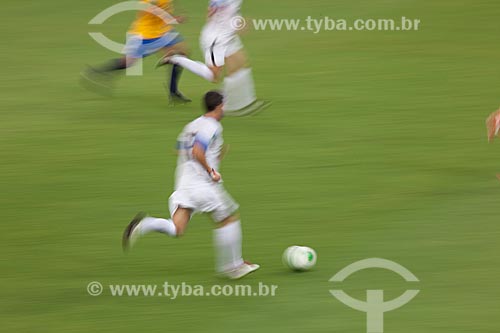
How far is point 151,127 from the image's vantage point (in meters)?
15.8

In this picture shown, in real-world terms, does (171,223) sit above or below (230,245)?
above

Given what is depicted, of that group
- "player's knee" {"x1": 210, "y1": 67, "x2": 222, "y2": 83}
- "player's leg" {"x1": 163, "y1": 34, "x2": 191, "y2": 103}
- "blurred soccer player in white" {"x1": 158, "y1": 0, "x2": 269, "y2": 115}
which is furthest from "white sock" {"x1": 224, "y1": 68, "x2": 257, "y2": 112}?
"player's leg" {"x1": 163, "y1": 34, "x2": 191, "y2": 103}

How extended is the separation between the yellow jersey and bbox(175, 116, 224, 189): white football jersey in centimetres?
613

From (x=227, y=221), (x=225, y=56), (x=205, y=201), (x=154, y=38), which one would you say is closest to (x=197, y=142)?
(x=205, y=201)

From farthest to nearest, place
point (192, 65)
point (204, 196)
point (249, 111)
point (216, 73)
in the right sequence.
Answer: point (249, 111) → point (216, 73) → point (192, 65) → point (204, 196)

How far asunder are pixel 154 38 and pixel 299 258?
679 cm

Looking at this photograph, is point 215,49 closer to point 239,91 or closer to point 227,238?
point 239,91

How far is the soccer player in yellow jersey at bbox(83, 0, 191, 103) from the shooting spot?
16594mm

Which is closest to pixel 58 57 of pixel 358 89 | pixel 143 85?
pixel 143 85

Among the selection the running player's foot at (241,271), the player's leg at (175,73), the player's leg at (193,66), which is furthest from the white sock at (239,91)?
the running player's foot at (241,271)

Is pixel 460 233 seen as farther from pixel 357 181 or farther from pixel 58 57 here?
pixel 58 57

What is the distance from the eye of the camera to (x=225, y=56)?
16.2 meters

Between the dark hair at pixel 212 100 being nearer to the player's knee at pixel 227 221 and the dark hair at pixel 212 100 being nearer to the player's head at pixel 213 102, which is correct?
the player's head at pixel 213 102

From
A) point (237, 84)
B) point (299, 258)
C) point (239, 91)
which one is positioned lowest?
point (299, 258)
